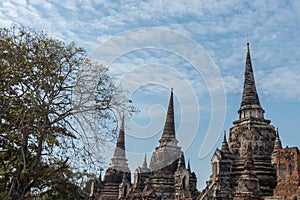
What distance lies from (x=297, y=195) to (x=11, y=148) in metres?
21.6

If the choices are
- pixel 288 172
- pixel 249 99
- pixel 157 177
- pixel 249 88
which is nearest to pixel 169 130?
pixel 157 177

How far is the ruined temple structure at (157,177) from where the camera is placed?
4031 cm

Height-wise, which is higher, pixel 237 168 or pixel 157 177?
pixel 237 168

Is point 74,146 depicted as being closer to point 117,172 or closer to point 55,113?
point 55,113

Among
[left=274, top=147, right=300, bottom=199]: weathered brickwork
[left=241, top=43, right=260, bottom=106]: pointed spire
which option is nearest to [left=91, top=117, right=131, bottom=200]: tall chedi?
[left=241, top=43, right=260, bottom=106]: pointed spire

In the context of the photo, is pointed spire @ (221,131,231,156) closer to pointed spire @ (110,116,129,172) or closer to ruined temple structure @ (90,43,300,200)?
ruined temple structure @ (90,43,300,200)

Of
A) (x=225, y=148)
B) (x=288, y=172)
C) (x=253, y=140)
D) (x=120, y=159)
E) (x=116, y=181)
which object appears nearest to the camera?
(x=288, y=172)

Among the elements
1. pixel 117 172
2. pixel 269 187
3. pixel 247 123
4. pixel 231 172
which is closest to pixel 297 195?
pixel 269 187

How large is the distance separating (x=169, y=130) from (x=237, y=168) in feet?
41.4

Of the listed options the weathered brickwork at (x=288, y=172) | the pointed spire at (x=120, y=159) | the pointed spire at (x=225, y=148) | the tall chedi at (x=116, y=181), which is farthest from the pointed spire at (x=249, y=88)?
the pointed spire at (x=120, y=159)

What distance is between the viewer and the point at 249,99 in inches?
1639

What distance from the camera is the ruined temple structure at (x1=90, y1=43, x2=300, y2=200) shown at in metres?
30.7

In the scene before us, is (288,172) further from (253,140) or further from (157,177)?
(157,177)

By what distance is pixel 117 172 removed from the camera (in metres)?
51.7
